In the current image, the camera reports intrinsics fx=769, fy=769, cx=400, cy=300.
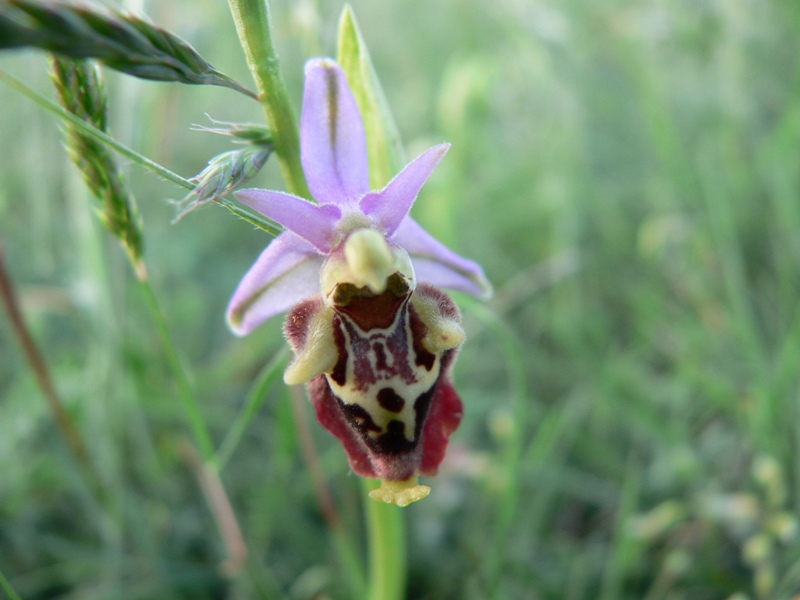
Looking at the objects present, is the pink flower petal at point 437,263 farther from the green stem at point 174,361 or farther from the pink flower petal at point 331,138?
the green stem at point 174,361

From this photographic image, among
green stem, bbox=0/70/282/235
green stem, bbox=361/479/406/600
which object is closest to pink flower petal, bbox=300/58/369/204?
green stem, bbox=0/70/282/235

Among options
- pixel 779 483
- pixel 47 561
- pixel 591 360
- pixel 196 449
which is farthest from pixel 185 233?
pixel 779 483

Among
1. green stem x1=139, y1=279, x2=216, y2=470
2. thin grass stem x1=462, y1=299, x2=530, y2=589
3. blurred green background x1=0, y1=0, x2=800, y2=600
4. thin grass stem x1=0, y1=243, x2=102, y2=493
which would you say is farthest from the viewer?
blurred green background x1=0, y1=0, x2=800, y2=600

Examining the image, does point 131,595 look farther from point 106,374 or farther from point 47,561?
point 106,374

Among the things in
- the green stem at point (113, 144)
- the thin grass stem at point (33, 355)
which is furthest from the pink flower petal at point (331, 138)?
the thin grass stem at point (33, 355)

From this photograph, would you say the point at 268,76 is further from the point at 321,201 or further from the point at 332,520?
the point at 332,520

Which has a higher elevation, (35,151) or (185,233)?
(35,151)

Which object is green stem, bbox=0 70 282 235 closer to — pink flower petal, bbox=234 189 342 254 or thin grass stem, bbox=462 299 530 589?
pink flower petal, bbox=234 189 342 254
